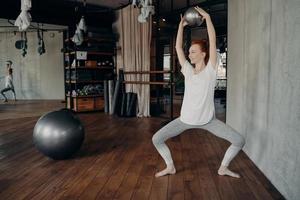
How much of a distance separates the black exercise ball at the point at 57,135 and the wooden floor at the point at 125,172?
14cm

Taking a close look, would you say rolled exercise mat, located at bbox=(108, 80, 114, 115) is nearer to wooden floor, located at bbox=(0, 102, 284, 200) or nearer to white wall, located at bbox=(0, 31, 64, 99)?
wooden floor, located at bbox=(0, 102, 284, 200)

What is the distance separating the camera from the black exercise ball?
→ 3330mm

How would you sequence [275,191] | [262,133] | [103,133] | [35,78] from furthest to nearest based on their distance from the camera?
[35,78], [103,133], [262,133], [275,191]

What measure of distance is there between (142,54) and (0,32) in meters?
9.42

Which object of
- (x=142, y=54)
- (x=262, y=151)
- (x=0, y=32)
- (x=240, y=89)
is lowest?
(x=262, y=151)

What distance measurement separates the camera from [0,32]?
43.5ft

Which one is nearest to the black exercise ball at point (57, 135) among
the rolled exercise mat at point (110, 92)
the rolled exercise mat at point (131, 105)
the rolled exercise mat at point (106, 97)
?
the rolled exercise mat at point (131, 105)

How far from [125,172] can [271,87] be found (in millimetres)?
1726

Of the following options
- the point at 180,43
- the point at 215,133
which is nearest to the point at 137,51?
the point at 180,43

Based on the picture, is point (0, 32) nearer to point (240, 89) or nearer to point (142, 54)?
point (142, 54)

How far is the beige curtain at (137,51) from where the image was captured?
7009 millimetres

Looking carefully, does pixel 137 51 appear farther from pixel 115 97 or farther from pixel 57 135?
pixel 57 135

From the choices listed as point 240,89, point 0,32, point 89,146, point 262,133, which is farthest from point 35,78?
point 262,133

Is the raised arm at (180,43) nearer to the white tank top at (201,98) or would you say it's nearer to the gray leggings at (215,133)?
the white tank top at (201,98)
